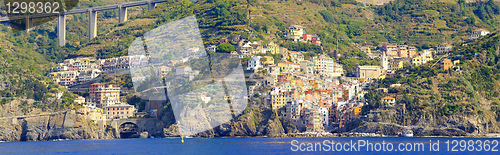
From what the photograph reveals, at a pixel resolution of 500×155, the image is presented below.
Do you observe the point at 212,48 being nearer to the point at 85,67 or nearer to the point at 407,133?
the point at 85,67

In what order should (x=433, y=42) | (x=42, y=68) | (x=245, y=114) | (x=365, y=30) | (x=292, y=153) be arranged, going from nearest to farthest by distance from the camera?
1. (x=292, y=153)
2. (x=245, y=114)
3. (x=42, y=68)
4. (x=433, y=42)
5. (x=365, y=30)

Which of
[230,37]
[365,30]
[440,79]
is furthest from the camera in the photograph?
[365,30]

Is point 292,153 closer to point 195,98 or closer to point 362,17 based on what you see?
point 195,98

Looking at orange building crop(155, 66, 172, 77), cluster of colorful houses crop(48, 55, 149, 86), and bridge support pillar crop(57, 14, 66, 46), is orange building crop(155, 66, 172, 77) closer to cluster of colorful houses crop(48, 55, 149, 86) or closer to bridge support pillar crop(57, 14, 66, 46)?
cluster of colorful houses crop(48, 55, 149, 86)

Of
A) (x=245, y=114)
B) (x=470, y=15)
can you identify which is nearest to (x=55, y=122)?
(x=245, y=114)

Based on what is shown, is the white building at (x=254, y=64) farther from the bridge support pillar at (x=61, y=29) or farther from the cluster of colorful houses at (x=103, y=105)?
the bridge support pillar at (x=61, y=29)

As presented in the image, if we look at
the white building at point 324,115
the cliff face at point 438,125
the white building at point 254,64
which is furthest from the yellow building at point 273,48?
the cliff face at point 438,125
